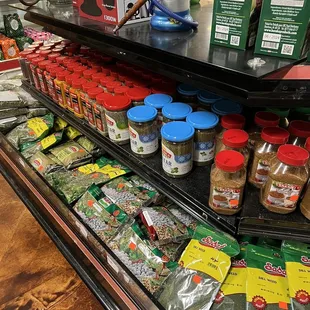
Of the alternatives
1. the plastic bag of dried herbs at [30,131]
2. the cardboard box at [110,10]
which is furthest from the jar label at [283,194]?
the plastic bag of dried herbs at [30,131]

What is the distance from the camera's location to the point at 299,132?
968mm

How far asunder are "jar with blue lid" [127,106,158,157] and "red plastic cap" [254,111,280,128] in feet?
1.22

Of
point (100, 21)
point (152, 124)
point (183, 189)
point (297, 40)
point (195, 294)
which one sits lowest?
point (195, 294)

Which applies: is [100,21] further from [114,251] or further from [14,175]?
[14,175]

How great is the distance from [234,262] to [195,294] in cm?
18

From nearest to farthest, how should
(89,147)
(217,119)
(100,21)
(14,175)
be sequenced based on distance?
(217,119) → (100,21) → (89,147) → (14,175)

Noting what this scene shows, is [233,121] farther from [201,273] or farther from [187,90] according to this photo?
[201,273]

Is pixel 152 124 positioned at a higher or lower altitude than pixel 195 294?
higher

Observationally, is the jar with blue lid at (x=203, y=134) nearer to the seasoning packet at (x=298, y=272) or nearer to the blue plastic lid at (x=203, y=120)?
the blue plastic lid at (x=203, y=120)

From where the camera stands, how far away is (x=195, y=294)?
3.04 ft

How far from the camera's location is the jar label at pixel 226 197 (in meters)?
0.92

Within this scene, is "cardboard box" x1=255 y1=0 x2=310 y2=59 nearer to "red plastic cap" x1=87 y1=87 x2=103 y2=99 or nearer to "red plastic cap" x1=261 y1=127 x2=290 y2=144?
"red plastic cap" x1=261 y1=127 x2=290 y2=144

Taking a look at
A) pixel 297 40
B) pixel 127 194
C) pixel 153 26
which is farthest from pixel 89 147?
pixel 297 40

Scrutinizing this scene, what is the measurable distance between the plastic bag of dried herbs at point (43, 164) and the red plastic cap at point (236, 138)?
1067mm
